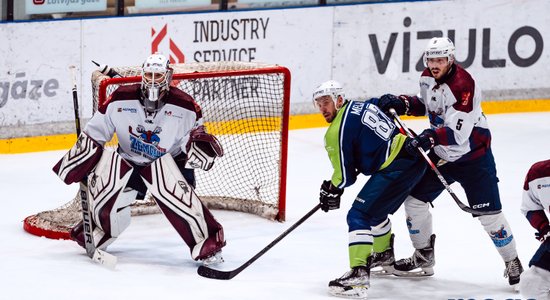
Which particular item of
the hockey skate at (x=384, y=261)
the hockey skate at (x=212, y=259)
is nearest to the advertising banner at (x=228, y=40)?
the hockey skate at (x=212, y=259)

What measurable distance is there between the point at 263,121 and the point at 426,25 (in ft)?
8.40

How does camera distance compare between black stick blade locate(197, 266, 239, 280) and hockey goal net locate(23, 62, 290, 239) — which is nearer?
Answer: black stick blade locate(197, 266, 239, 280)

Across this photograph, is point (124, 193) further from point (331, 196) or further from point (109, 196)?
point (331, 196)

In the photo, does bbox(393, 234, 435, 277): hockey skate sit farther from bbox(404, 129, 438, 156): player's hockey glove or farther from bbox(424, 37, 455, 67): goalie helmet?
bbox(424, 37, 455, 67): goalie helmet

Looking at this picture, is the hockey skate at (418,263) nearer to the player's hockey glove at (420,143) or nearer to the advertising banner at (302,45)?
the player's hockey glove at (420,143)

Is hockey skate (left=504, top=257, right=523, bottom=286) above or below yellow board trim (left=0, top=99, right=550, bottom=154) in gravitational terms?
below

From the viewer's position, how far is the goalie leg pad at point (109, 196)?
6547 millimetres

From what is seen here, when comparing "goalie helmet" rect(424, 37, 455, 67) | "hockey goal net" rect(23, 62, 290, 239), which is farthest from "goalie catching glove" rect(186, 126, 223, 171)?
"goalie helmet" rect(424, 37, 455, 67)

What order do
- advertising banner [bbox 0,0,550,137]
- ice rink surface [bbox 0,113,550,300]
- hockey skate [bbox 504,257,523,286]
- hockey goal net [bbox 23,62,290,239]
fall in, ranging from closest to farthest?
1. ice rink surface [bbox 0,113,550,300]
2. hockey skate [bbox 504,257,523,286]
3. hockey goal net [bbox 23,62,290,239]
4. advertising banner [bbox 0,0,550,137]

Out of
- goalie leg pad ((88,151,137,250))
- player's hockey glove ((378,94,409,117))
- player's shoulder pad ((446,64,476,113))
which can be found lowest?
goalie leg pad ((88,151,137,250))

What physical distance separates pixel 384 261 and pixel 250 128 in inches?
82.1

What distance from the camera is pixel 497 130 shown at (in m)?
10.1

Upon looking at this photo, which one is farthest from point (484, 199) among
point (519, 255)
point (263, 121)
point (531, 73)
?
point (531, 73)

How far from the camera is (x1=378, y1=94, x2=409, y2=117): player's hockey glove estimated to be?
21.5ft
